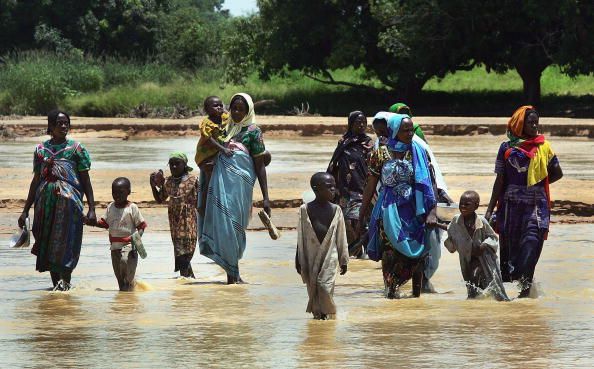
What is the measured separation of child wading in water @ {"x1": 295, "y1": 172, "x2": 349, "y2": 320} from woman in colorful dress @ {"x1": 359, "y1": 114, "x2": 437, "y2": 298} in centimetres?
109

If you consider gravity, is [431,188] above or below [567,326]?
above

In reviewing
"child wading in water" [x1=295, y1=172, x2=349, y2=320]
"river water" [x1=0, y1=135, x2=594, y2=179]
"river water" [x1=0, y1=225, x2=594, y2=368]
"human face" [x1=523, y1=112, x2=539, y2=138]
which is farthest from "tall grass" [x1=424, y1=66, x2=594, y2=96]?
"child wading in water" [x1=295, y1=172, x2=349, y2=320]

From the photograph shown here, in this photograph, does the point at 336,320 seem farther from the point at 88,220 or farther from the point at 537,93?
the point at 537,93

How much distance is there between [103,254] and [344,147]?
2.51 meters

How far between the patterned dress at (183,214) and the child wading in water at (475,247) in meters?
2.39

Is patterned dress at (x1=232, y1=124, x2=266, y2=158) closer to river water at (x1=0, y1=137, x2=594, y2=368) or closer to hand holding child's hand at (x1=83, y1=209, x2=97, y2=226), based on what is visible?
river water at (x1=0, y1=137, x2=594, y2=368)

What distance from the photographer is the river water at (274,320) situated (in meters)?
7.29

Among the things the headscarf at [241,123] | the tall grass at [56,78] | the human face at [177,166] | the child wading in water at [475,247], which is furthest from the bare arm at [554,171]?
the tall grass at [56,78]

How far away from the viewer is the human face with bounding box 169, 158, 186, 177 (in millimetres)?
11008

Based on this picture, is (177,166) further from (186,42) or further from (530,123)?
(186,42)

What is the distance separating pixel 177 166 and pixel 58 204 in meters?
1.34

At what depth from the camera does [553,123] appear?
32.0 meters

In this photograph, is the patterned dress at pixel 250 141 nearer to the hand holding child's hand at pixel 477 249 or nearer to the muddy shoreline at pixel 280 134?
the hand holding child's hand at pixel 477 249

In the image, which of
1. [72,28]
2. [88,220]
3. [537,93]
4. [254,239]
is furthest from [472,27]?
[88,220]
